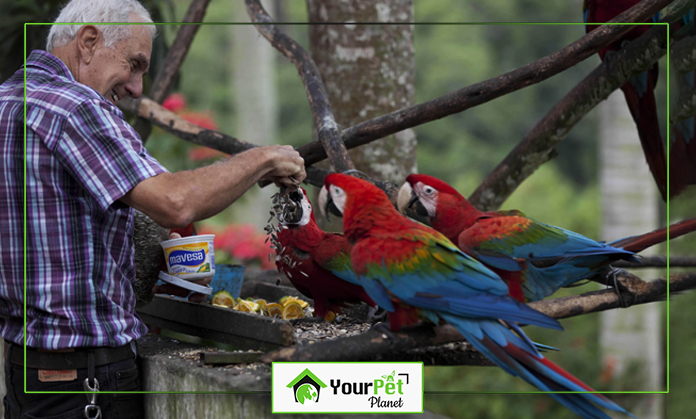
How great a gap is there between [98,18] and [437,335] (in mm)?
915

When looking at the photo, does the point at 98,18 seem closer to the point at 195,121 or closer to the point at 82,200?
the point at 82,200

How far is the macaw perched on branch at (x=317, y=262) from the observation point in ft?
5.17

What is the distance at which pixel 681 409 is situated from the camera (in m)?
4.46

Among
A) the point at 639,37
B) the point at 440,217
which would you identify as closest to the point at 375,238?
the point at 440,217

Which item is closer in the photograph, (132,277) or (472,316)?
(472,316)

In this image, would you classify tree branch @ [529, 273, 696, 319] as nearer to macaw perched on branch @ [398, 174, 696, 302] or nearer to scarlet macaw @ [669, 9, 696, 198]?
macaw perched on branch @ [398, 174, 696, 302]

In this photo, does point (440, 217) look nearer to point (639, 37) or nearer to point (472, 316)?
point (472, 316)

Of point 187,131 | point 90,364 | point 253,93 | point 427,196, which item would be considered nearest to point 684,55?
point 427,196

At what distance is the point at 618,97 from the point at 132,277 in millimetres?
3567

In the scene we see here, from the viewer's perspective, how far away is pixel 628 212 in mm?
4078

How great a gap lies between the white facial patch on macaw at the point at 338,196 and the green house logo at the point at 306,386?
35 cm

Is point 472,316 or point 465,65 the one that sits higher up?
point 465,65

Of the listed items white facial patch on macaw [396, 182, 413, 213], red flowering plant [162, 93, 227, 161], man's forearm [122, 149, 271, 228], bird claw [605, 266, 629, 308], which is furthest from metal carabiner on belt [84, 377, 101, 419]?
red flowering plant [162, 93, 227, 161]

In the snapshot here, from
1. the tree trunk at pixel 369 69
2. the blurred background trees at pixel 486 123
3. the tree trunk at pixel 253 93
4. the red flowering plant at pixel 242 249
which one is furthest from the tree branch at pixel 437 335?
the tree trunk at pixel 253 93
